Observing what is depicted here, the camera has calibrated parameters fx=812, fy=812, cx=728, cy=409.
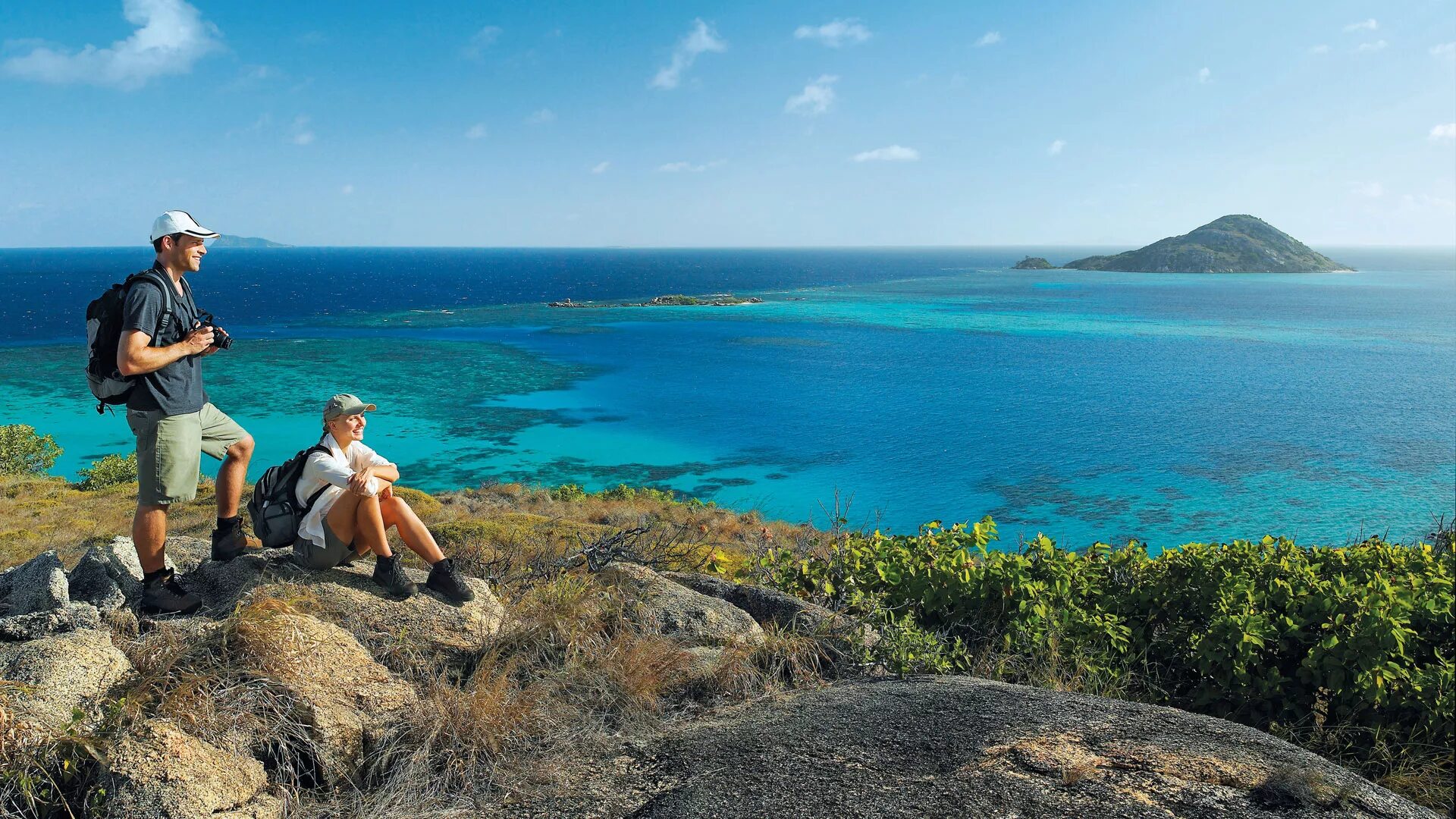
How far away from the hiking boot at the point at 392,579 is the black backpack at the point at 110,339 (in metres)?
1.93

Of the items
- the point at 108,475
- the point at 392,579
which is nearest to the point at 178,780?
the point at 392,579

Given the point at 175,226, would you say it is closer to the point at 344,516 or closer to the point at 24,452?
the point at 344,516

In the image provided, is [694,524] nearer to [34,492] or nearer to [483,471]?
[483,471]

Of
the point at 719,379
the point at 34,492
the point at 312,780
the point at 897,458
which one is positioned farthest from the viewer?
the point at 719,379

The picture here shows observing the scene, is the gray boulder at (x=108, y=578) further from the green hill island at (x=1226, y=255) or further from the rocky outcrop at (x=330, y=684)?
the green hill island at (x=1226, y=255)

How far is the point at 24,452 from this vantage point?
28.6 metres

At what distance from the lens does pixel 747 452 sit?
116 feet

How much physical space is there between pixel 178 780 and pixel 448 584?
2.28 metres

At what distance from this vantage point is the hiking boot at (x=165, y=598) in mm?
5273

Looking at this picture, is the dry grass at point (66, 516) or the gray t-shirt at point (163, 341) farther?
the dry grass at point (66, 516)

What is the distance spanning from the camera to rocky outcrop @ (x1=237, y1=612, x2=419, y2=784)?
3.85 metres

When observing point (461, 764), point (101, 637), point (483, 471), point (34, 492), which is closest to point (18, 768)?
point (101, 637)

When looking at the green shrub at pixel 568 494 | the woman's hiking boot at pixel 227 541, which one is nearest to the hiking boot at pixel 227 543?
the woman's hiking boot at pixel 227 541

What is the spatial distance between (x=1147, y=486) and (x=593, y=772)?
3073 cm
